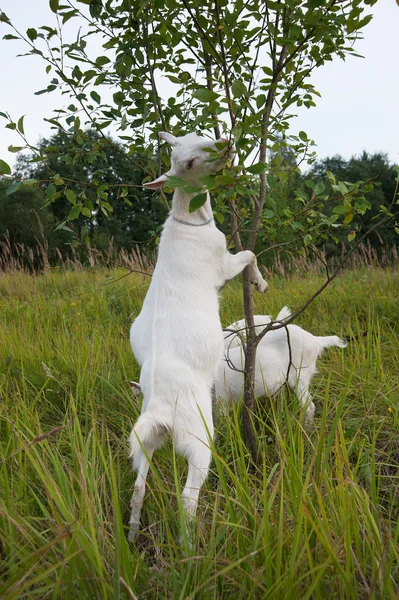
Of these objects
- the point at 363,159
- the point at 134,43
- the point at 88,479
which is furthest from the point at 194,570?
the point at 363,159

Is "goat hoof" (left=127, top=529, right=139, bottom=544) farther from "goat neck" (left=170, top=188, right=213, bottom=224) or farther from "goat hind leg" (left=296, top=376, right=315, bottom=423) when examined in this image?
"goat neck" (left=170, top=188, right=213, bottom=224)

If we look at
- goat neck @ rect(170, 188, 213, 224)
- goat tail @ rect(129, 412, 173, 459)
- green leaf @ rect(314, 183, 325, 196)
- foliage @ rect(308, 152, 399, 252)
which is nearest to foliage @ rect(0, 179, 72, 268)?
foliage @ rect(308, 152, 399, 252)

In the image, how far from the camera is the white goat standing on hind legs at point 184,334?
1.72 m

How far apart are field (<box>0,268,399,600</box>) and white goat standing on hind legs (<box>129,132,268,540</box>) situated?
13 centimetres

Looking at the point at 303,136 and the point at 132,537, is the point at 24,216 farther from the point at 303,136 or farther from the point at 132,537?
the point at 132,537

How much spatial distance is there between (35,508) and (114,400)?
39.2 inches

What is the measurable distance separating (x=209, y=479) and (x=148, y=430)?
642 mm

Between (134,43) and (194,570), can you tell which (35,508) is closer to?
(194,570)

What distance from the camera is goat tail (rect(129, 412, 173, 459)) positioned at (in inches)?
64.3

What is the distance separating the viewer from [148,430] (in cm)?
166

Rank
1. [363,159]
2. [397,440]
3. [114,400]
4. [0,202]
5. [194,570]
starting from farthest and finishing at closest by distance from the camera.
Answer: [363,159], [0,202], [114,400], [397,440], [194,570]

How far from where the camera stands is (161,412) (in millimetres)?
1733

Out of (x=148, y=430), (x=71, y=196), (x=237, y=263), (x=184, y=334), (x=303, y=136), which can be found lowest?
(x=148, y=430)

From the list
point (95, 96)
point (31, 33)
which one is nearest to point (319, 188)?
point (95, 96)
